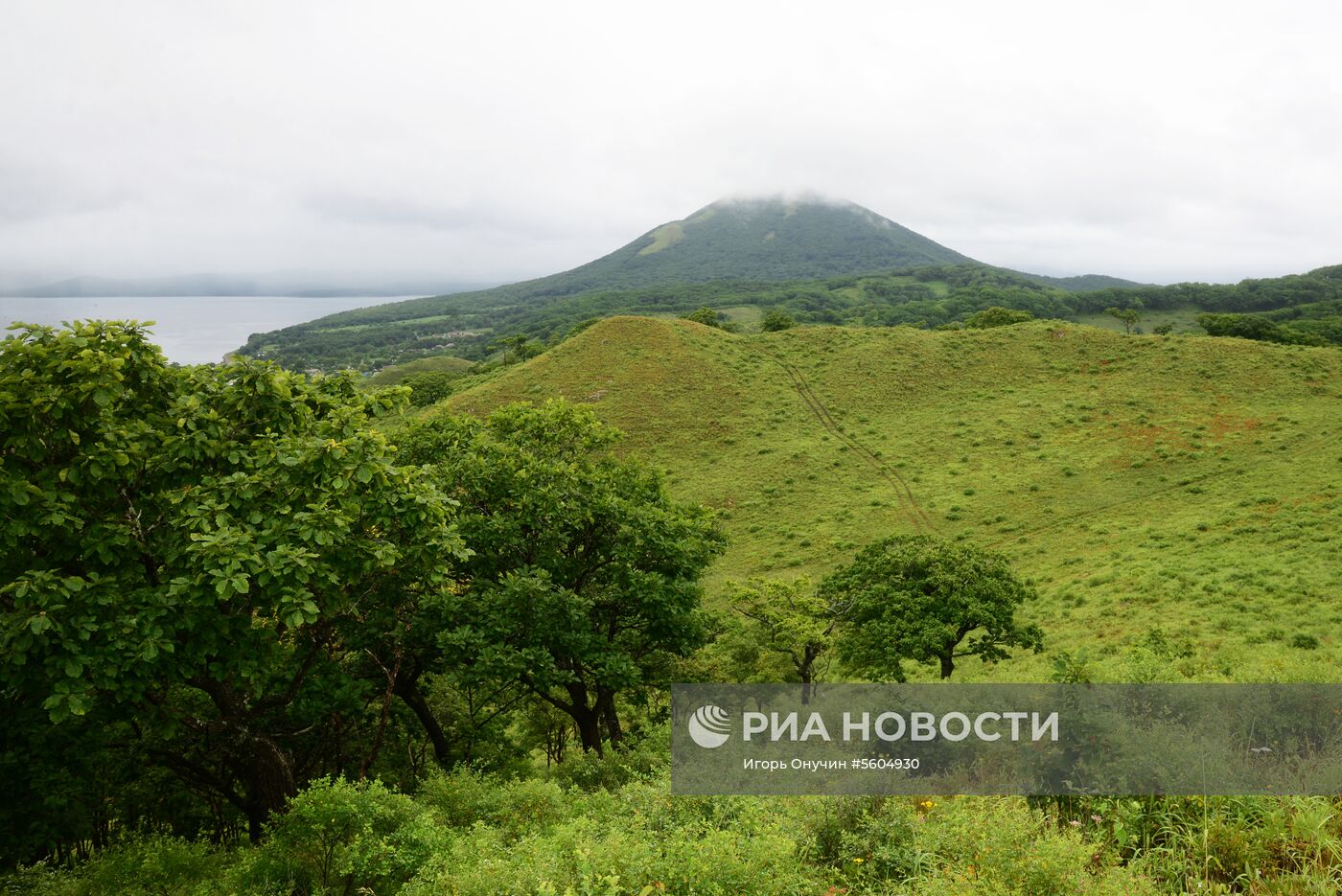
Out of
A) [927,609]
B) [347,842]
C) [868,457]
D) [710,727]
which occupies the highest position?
[347,842]

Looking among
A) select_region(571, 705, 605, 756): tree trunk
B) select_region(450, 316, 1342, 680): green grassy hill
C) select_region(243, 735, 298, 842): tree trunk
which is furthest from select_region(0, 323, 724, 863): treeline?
select_region(450, 316, 1342, 680): green grassy hill

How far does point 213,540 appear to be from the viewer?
6.15 metres

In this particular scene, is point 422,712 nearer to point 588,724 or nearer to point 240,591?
point 588,724

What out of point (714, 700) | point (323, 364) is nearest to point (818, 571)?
point (714, 700)

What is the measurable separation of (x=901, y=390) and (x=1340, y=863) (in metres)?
52.3

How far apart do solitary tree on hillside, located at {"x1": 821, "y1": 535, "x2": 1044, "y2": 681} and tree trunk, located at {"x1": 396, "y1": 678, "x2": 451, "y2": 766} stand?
417 inches

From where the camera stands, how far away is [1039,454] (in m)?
41.9

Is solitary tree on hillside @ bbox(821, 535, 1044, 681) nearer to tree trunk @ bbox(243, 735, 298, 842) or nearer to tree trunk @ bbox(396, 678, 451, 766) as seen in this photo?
tree trunk @ bbox(396, 678, 451, 766)

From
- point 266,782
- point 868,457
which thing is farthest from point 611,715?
point 868,457

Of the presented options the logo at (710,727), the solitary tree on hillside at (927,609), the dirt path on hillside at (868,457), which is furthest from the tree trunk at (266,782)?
the dirt path on hillside at (868,457)

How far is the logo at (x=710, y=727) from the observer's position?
9.70m

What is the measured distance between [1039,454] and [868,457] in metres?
10.1

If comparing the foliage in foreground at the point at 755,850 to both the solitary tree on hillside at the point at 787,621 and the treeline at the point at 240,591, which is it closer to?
the treeline at the point at 240,591

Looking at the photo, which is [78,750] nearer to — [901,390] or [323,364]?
[901,390]
